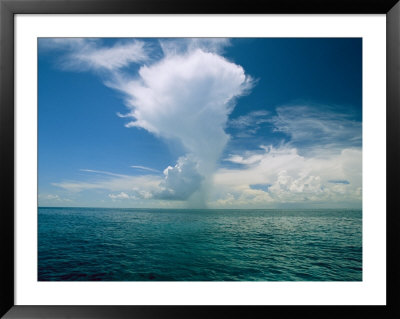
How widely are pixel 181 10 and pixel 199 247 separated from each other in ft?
23.4

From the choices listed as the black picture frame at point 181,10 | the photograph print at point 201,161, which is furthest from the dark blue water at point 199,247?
the black picture frame at point 181,10

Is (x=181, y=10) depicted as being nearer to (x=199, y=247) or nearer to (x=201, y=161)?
(x=199, y=247)

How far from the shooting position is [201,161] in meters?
9.12

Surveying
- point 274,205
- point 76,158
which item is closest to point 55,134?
point 76,158

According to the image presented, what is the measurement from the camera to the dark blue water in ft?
13.8

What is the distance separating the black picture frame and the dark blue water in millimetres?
272

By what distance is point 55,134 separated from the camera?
8.09 metres

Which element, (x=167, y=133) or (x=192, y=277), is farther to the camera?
(x=167, y=133)

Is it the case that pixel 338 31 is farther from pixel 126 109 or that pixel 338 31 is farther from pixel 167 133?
pixel 126 109

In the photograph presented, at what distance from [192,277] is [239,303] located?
374 cm

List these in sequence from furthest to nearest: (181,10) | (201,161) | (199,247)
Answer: (201,161)
(199,247)
(181,10)

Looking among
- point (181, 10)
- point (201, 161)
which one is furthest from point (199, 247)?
point (181, 10)

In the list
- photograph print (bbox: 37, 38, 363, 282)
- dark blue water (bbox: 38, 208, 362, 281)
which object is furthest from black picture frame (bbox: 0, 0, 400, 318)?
photograph print (bbox: 37, 38, 363, 282)

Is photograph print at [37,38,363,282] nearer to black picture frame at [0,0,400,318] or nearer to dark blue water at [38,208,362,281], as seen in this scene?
dark blue water at [38,208,362,281]
